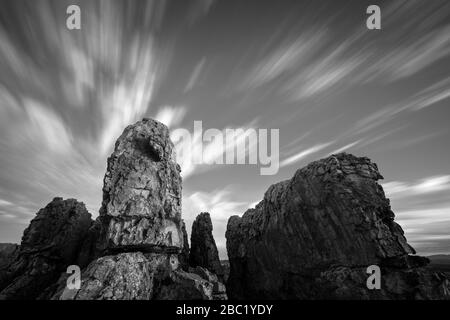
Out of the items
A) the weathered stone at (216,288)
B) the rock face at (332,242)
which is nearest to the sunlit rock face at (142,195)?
the weathered stone at (216,288)

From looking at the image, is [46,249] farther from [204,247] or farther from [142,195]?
[204,247]

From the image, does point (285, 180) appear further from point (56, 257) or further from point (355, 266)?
point (56, 257)

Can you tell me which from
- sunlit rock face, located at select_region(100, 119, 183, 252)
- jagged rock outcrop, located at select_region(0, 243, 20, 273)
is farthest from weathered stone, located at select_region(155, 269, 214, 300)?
jagged rock outcrop, located at select_region(0, 243, 20, 273)

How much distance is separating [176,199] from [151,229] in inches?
357

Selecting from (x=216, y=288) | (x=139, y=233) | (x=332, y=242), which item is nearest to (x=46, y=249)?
(x=139, y=233)

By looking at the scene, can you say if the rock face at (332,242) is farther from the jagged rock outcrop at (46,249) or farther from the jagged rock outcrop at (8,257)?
the jagged rock outcrop at (8,257)

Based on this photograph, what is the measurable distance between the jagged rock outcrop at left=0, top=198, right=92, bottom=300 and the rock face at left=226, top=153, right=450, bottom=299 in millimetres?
44086

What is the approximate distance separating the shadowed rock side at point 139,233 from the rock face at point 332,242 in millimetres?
21401

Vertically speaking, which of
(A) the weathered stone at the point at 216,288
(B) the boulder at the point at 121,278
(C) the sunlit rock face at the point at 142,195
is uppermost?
(C) the sunlit rock face at the point at 142,195

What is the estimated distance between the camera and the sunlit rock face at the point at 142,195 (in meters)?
40.8

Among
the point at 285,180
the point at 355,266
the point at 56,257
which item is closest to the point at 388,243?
the point at 355,266

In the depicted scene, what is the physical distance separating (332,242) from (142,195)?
1510 inches

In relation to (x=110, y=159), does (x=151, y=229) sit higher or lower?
lower
